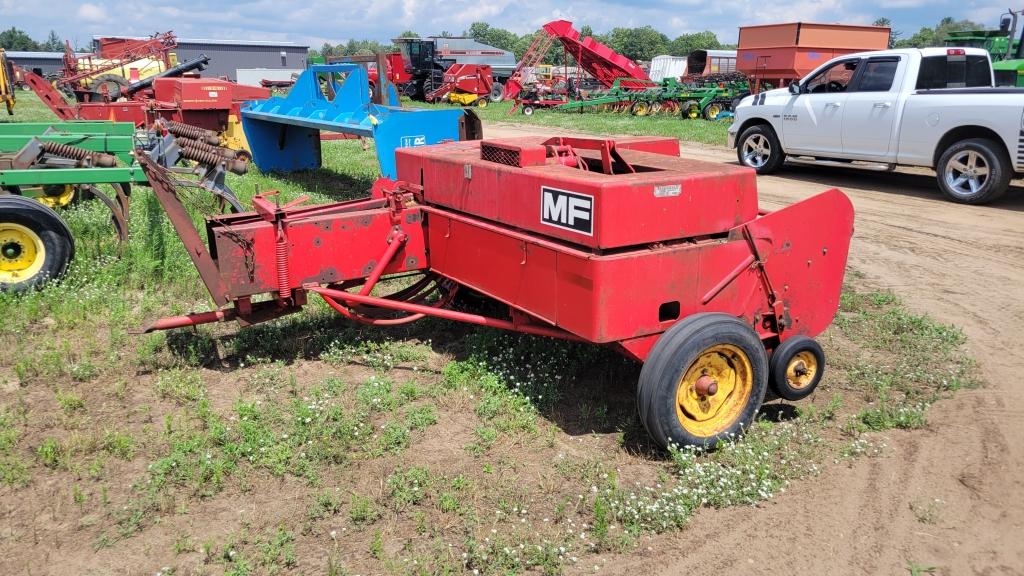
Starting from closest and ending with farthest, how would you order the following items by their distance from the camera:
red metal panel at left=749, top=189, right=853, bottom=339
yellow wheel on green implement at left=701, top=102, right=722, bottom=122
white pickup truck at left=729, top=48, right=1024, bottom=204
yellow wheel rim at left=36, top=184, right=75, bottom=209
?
red metal panel at left=749, top=189, right=853, bottom=339 → yellow wheel rim at left=36, top=184, right=75, bottom=209 → white pickup truck at left=729, top=48, right=1024, bottom=204 → yellow wheel on green implement at left=701, top=102, right=722, bottom=122

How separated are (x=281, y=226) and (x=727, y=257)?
2.47 metres

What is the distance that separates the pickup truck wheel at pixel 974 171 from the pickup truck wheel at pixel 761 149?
2580 mm

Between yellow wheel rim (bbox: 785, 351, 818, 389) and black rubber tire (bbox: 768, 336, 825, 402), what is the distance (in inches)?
0.4

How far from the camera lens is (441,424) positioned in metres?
4.09

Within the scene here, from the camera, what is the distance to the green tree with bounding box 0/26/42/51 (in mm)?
110938

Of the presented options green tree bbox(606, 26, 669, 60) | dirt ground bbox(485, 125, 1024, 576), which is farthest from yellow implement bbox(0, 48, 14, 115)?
green tree bbox(606, 26, 669, 60)

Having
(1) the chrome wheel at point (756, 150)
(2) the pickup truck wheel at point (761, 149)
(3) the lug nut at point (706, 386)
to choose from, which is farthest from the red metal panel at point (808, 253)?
(1) the chrome wheel at point (756, 150)

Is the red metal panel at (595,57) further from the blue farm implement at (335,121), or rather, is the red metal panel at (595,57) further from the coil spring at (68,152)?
the coil spring at (68,152)

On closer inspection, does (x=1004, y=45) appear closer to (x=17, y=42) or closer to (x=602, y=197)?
(x=602, y=197)

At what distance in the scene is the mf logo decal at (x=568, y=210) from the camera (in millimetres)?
3500

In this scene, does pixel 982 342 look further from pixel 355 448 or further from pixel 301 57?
pixel 301 57

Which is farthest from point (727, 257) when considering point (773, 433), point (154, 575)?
point (154, 575)

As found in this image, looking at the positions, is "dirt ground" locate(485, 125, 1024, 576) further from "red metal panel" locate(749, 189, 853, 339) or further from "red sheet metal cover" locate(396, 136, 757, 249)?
"red sheet metal cover" locate(396, 136, 757, 249)

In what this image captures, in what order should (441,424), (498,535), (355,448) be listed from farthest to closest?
(441,424) → (355,448) → (498,535)
